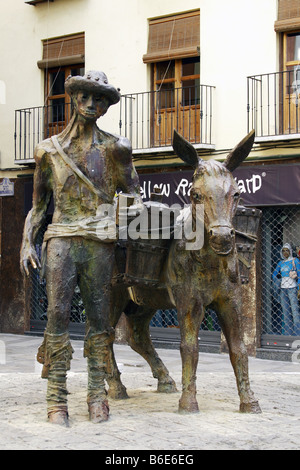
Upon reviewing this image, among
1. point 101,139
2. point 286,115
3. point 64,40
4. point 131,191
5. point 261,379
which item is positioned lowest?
point 261,379

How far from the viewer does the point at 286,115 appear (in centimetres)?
1244

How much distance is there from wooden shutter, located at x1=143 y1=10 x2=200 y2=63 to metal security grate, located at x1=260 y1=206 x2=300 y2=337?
10.7ft

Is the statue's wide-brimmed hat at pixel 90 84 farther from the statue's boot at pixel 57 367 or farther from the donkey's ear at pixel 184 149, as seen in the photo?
the statue's boot at pixel 57 367

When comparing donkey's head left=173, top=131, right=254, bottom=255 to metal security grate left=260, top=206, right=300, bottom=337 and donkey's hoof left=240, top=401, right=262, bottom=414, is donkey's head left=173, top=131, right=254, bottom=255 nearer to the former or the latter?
donkey's hoof left=240, top=401, right=262, bottom=414

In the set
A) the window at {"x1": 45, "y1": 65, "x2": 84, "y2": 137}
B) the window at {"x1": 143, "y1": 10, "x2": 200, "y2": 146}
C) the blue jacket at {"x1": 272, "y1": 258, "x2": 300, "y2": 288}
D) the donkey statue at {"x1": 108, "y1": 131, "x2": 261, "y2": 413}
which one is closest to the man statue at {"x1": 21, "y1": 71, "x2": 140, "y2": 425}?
the donkey statue at {"x1": 108, "y1": 131, "x2": 261, "y2": 413}

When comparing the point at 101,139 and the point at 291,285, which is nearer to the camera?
the point at 101,139

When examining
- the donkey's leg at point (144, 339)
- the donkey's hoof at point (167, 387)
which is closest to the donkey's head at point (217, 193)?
the donkey's leg at point (144, 339)

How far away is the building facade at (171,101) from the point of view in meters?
12.4

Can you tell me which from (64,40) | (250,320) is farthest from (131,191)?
(64,40)

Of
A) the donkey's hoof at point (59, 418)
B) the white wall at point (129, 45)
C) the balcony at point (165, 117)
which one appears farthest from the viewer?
the balcony at point (165, 117)

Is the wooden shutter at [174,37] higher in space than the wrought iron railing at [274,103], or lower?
higher

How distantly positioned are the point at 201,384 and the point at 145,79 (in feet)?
24.6

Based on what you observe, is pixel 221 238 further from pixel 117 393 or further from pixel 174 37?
pixel 174 37
